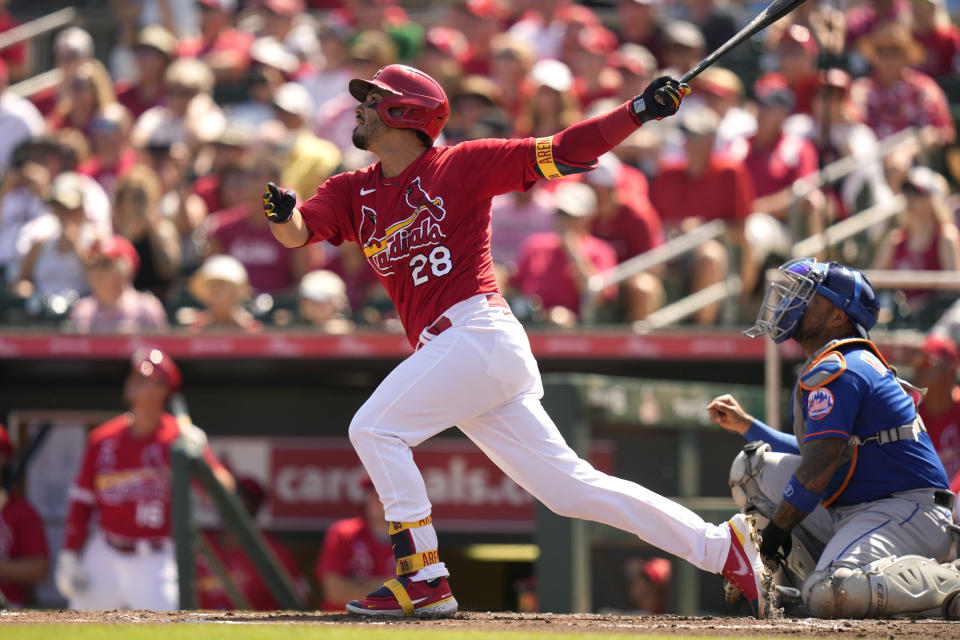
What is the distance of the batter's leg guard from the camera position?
4863 mm

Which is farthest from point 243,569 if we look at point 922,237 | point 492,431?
point 922,237

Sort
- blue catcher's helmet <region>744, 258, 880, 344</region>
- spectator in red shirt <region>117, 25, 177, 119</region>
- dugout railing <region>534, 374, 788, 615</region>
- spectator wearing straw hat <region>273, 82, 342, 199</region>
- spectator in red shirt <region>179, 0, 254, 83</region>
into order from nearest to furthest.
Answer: blue catcher's helmet <region>744, 258, 880, 344</region>, dugout railing <region>534, 374, 788, 615</region>, spectator wearing straw hat <region>273, 82, 342, 199</region>, spectator in red shirt <region>117, 25, 177, 119</region>, spectator in red shirt <region>179, 0, 254, 83</region>

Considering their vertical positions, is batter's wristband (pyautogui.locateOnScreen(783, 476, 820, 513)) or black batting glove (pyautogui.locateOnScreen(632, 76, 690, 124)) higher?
black batting glove (pyautogui.locateOnScreen(632, 76, 690, 124))

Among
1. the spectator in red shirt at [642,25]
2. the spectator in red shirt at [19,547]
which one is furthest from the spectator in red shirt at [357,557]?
the spectator in red shirt at [642,25]

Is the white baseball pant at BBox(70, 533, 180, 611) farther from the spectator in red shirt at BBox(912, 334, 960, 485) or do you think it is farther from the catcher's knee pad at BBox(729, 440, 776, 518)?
the spectator in red shirt at BBox(912, 334, 960, 485)

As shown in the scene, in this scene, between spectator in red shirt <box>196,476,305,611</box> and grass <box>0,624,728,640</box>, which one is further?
spectator in red shirt <box>196,476,305,611</box>

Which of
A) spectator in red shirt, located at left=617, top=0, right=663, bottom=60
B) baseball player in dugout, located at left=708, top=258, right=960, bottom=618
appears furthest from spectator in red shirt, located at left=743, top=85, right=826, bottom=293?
baseball player in dugout, located at left=708, top=258, right=960, bottom=618

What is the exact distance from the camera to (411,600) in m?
4.68

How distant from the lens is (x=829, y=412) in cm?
494

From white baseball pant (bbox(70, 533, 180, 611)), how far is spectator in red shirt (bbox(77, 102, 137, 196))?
124 inches

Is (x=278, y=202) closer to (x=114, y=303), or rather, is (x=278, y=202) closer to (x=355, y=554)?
(x=355, y=554)

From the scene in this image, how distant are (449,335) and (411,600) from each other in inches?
33.5

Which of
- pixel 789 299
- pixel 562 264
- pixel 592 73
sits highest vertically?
pixel 592 73

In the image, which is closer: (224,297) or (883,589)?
(883,589)
